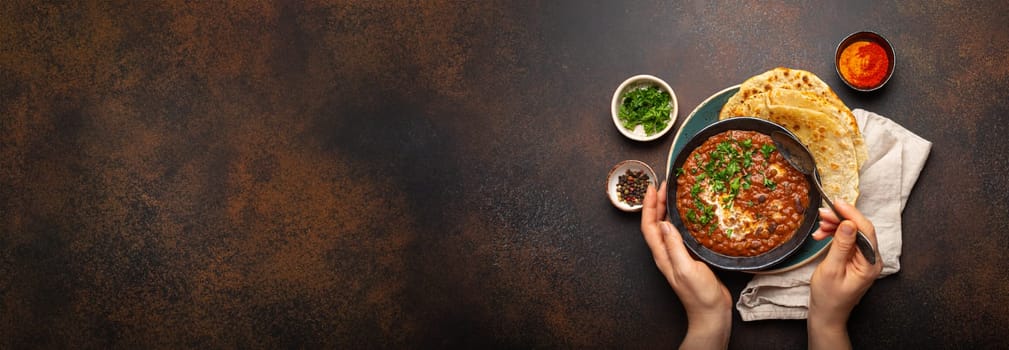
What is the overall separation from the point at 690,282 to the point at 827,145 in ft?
2.68

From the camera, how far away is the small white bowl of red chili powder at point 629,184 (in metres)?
3.10

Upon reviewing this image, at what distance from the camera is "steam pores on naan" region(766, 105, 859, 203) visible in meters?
2.67

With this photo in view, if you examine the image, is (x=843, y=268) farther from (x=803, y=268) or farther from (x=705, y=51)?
(x=705, y=51)

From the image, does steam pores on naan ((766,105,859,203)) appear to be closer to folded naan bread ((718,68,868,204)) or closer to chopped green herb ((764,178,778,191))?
folded naan bread ((718,68,868,204))

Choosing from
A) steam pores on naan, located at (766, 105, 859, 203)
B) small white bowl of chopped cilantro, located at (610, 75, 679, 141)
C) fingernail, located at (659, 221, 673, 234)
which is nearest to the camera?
steam pores on naan, located at (766, 105, 859, 203)

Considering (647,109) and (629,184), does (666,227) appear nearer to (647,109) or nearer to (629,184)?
(629,184)

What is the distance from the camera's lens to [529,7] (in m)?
3.33

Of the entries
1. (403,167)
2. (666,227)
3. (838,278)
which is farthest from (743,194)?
(403,167)

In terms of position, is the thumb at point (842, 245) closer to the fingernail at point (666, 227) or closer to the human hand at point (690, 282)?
the human hand at point (690, 282)

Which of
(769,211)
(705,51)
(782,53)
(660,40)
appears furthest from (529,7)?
(769,211)

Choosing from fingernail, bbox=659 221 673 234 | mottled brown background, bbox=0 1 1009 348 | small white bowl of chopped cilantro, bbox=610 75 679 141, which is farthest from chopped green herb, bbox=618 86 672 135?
fingernail, bbox=659 221 673 234

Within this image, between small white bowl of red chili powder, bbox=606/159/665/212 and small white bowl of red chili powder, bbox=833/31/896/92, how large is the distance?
1.02m

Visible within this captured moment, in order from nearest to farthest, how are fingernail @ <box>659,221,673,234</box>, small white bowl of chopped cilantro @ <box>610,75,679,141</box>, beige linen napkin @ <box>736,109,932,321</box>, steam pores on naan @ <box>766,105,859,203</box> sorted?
steam pores on naan @ <box>766,105,859,203</box>
fingernail @ <box>659,221,673,234</box>
beige linen napkin @ <box>736,109,932,321</box>
small white bowl of chopped cilantro @ <box>610,75,679,141</box>

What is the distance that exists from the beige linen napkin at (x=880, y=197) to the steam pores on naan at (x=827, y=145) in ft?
0.86
